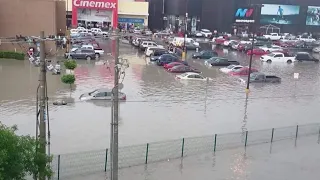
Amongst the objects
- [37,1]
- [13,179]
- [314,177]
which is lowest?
[314,177]

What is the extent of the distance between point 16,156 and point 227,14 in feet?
238

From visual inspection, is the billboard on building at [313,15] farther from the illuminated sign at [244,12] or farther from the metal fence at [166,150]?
the metal fence at [166,150]

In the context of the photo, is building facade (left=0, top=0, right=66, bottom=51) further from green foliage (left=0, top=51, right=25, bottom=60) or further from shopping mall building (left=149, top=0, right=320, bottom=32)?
shopping mall building (left=149, top=0, right=320, bottom=32)

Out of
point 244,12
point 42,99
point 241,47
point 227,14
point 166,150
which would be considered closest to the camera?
point 42,99

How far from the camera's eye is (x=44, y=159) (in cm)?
1030

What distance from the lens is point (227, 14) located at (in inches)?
3095

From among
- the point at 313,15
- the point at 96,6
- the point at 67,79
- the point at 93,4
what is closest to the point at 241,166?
the point at 67,79

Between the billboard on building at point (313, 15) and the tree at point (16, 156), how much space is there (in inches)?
3208

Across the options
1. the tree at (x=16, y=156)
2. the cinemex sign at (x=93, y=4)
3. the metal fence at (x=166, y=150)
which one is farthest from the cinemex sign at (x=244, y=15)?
the tree at (x=16, y=156)

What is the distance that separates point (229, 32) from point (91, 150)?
66955 millimetres

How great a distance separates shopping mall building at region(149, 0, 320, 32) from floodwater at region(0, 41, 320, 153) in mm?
42453

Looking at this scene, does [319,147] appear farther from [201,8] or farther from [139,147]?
[201,8]

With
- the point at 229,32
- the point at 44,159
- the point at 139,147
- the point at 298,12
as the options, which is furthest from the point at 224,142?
the point at 298,12

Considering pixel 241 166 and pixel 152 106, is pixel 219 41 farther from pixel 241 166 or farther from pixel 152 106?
pixel 241 166
